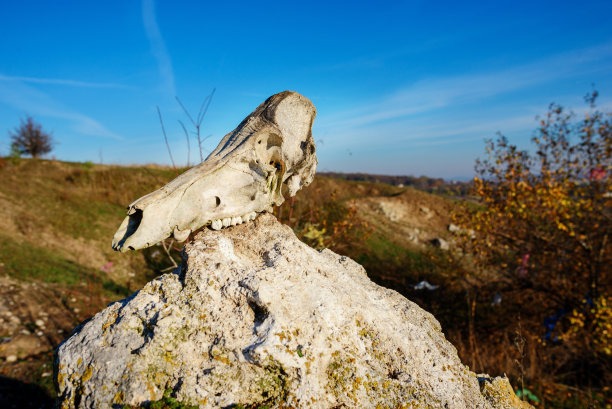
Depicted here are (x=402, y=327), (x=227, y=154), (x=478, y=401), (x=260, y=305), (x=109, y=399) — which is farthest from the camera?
(x=227, y=154)

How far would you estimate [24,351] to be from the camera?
22.0 ft

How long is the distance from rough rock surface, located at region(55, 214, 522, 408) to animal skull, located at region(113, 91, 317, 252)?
25 cm

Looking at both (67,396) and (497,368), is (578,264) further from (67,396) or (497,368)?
(67,396)

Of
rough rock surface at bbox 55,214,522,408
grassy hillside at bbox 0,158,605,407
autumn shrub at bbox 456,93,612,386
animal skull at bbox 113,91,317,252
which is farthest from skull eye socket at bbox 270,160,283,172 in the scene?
autumn shrub at bbox 456,93,612,386

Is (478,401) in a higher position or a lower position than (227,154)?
lower

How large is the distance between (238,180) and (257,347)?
1250 mm

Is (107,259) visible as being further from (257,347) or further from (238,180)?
(257,347)

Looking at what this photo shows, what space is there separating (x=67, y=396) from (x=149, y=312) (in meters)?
0.58

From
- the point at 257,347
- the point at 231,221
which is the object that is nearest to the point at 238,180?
the point at 231,221

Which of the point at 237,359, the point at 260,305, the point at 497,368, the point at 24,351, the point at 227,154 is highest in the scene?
the point at 227,154

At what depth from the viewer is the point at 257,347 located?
6.35ft

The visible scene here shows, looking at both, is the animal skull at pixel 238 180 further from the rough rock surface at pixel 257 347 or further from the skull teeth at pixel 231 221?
the rough rock surface at pixel 257 347

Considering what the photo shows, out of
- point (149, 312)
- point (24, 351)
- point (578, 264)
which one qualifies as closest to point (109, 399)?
point (149, 312)

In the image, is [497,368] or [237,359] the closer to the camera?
[237,359]
